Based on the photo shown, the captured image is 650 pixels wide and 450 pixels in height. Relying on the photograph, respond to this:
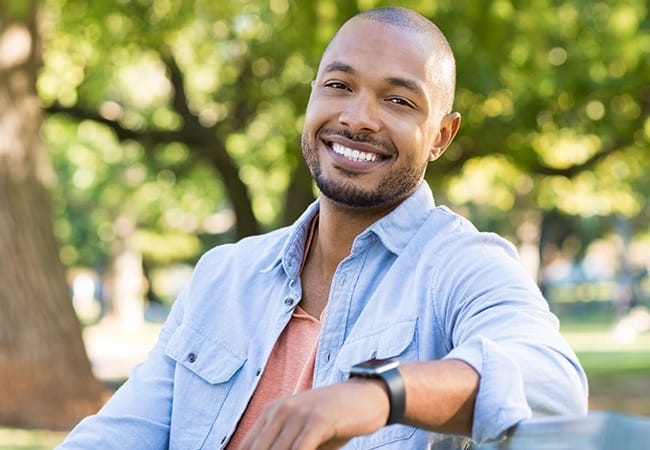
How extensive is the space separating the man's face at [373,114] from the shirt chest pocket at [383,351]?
329 mm

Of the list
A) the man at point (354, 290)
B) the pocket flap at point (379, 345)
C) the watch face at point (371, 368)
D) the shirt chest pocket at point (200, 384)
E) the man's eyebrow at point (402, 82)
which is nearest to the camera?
the watch face at point (371, 368)

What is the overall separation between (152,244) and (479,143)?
92.7 feet

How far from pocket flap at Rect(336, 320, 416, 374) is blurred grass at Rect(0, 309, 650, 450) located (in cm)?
755

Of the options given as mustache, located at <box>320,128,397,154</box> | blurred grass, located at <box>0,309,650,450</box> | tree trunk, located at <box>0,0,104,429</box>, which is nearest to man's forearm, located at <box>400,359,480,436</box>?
mustache, located at <box>320,128,397,154</box>

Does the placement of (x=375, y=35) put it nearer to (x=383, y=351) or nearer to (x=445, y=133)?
(x=445, y=133)

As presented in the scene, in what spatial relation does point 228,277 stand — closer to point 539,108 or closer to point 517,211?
point 539,108

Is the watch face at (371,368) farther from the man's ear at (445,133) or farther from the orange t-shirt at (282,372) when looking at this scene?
the man's ear at (445,133)

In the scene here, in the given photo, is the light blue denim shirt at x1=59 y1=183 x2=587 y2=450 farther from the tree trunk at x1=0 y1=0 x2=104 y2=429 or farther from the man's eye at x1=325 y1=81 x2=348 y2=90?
the tree trunk at x1=0 y1=0 x2=104 y2=429

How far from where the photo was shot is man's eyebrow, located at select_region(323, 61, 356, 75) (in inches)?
95.1

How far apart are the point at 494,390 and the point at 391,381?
164 millimetres

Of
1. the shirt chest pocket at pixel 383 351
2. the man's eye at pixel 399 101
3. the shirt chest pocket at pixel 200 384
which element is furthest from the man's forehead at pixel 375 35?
the shirt chest pocket at pixel 200 384

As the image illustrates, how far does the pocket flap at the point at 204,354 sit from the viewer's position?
8.20 feet

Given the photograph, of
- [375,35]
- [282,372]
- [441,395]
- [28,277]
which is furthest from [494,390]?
[28,277]

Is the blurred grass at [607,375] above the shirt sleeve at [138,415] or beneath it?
above
